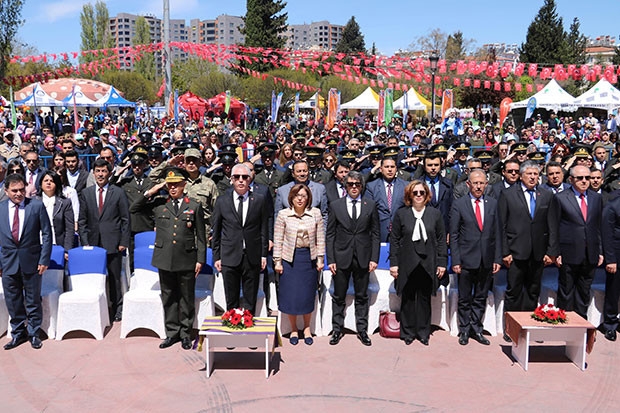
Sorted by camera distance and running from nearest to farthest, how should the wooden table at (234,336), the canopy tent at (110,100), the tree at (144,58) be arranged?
the wooden table at (234,336) → the canopy tent at (110,100) → the tree at (144,58)

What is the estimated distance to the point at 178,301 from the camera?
6266mm

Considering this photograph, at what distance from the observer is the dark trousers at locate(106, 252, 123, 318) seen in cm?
693

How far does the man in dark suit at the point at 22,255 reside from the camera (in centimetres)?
602

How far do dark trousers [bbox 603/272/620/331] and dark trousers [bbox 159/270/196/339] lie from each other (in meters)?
4.52

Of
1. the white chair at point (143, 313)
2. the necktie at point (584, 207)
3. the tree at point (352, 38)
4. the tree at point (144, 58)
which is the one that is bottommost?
the white chair at point (143, 313)

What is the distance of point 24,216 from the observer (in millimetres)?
6043

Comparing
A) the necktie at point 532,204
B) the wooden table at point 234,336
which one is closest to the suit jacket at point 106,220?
the wooden table at point 234,336

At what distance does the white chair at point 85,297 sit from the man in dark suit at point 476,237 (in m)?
3.84

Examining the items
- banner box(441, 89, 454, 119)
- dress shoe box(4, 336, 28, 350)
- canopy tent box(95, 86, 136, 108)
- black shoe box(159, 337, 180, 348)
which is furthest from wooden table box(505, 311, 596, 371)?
canopy tent box(95, 86, 136, 108)

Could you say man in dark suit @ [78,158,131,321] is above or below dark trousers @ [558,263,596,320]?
above

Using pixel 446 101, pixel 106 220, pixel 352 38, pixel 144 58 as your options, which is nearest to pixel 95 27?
pixel 144 58

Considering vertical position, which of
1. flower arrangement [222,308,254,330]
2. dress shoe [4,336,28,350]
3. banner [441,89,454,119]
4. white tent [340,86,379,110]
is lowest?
dress shoe [4,336,28,350]

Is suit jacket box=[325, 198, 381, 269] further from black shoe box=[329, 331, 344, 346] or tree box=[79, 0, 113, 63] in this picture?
tree box=[79, 0, 113, 63]

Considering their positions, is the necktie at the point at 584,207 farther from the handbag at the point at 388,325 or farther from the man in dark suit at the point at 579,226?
the handbag at the point at 388,325
